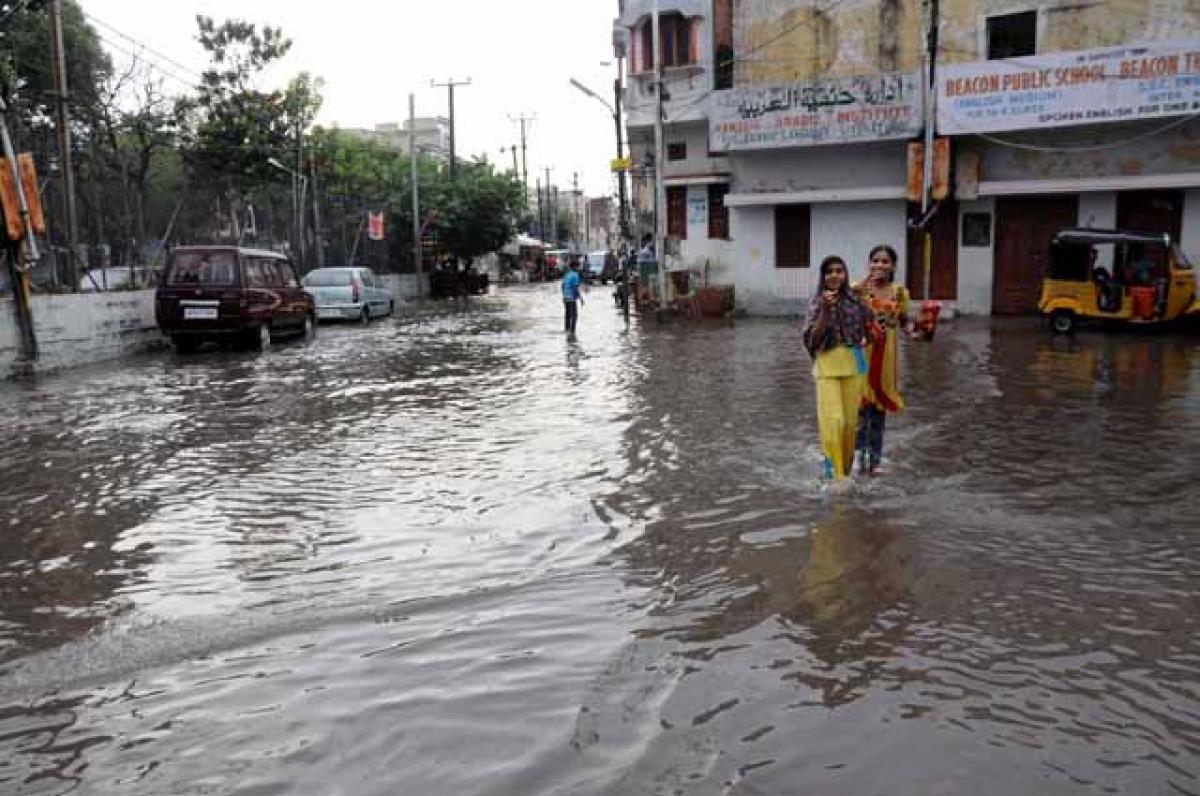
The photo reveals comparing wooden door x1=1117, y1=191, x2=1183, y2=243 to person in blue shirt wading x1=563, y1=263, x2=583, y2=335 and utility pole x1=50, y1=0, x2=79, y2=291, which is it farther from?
utility pole x1=50, y1=0, x2=79, y2=291

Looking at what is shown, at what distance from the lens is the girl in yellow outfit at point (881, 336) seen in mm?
6855

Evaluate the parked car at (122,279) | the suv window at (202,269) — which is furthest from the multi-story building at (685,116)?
the parked car at (122,279)

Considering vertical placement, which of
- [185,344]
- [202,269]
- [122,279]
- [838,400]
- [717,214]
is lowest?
[185,344]

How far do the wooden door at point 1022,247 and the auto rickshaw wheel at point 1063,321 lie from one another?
4.38 m

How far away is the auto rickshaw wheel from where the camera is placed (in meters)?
17.8

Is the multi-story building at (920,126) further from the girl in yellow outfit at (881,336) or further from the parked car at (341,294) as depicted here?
the girl in yellow outfit at (881,336)

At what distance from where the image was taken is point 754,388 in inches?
471

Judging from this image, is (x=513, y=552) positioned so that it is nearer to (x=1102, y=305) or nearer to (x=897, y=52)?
(x=1102, y=305)

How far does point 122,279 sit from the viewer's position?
23.6m

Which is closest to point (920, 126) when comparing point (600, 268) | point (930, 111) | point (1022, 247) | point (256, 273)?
point (930, 111)

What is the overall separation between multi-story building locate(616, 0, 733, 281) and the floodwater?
17.6 metres

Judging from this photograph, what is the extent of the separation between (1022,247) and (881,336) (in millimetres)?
17169

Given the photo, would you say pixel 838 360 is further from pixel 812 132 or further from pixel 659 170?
pixel 659 170

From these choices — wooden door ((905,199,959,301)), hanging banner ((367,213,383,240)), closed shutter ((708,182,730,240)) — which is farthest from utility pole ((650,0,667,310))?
hanging banner ((367,213,383,240))
